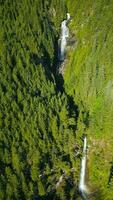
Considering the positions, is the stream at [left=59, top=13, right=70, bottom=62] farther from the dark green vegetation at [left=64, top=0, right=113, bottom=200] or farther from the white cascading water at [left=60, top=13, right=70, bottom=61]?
the dark green vegetation at [left=64, top=0, right=113, bottom=200]

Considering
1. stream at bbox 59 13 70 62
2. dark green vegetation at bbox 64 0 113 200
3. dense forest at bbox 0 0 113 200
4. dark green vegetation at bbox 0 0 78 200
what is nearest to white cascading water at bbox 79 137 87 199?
dense forest at bbox 0 0 113 200

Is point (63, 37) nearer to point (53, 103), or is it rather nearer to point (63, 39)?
point (63, 39)

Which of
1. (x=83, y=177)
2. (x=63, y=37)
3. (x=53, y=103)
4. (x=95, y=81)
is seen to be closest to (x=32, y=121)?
(x=53, y=103)

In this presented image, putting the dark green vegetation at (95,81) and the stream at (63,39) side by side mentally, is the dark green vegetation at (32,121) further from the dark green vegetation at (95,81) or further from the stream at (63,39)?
the dark green vegetation at (95,81)

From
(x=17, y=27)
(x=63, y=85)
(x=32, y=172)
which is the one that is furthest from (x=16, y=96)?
(x=17, y=27)

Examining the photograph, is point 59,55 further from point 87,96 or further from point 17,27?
point 87,96
